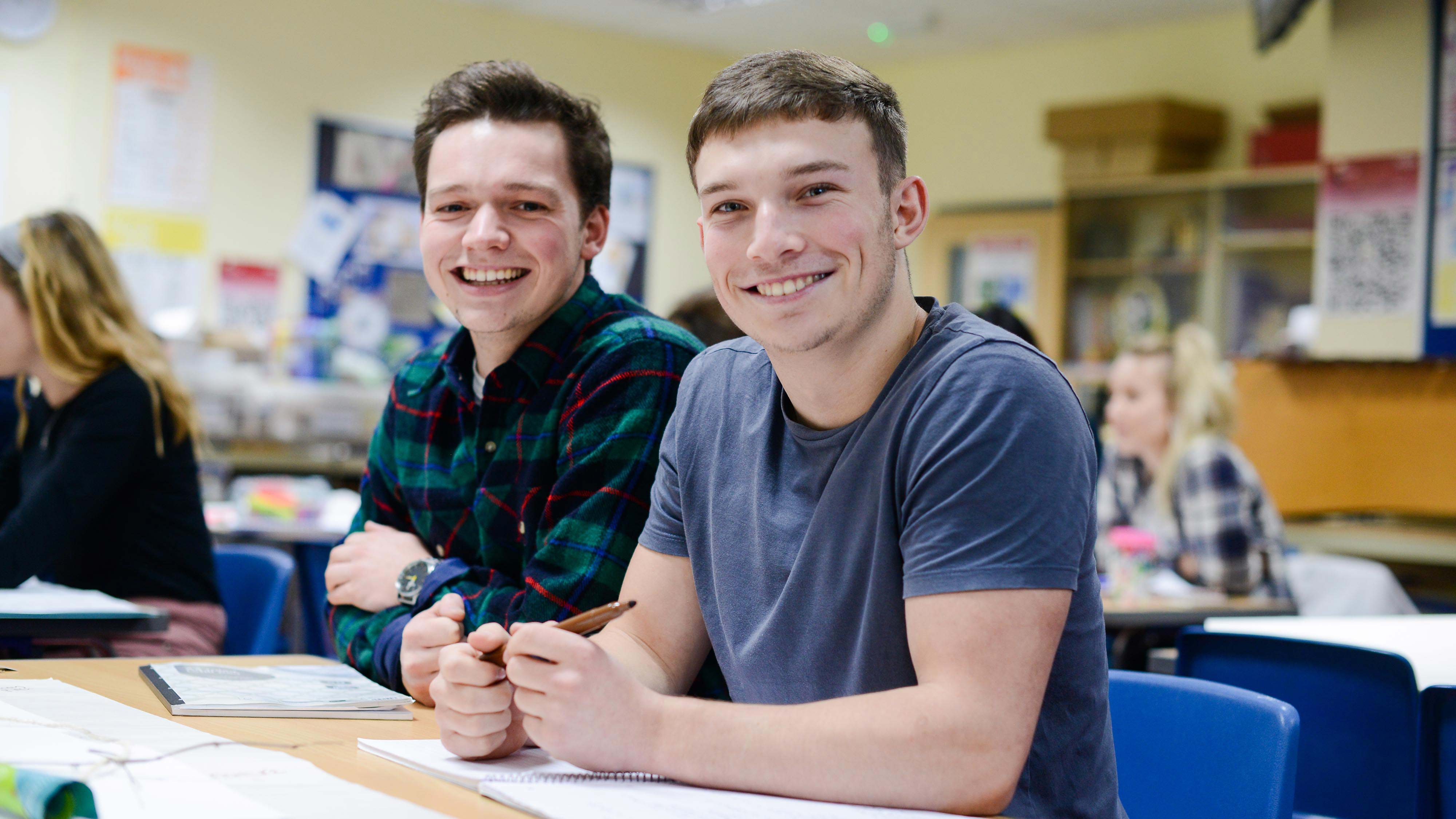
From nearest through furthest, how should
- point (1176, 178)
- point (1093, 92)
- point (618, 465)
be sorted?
1. point (618, 465)
2. point (1176, 178)
3. point (1093, 92)

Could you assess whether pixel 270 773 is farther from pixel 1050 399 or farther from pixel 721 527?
pixel 1050 399

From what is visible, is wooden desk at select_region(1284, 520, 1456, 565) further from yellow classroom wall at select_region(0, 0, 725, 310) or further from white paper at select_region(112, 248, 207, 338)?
white paper at select_region(112, 248, 207, 338)

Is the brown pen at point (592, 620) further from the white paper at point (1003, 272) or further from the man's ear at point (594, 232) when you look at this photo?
the white paper at point (1003, 272)

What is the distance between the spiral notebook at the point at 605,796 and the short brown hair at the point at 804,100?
1.83 ft

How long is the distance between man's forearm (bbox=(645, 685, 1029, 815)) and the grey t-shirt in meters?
0.10

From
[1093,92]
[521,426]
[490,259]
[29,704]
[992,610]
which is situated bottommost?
[29,704]

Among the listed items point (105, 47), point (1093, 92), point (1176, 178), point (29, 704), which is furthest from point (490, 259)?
point (1093, 92)

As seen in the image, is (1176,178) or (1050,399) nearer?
(1050,399)

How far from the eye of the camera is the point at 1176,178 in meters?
6.55

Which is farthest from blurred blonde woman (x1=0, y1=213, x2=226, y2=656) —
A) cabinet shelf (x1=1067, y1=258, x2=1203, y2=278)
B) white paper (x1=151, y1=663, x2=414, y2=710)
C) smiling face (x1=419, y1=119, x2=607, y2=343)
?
cabinet shelf (x1=1067, y1=258, x2=1203, y2=278)

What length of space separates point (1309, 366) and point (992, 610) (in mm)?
4515

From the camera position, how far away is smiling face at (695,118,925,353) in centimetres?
117

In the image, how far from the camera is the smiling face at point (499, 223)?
165 centimetres

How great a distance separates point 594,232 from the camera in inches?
70.9
